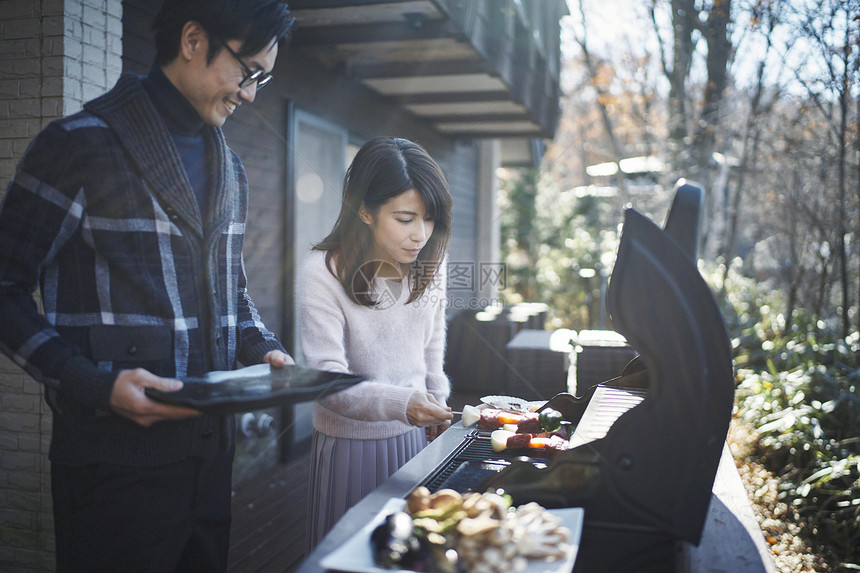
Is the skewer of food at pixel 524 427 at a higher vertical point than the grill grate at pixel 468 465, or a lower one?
higher

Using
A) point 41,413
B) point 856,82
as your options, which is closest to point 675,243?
point 41,413

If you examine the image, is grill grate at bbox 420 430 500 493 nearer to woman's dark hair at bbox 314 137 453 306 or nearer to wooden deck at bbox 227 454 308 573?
woman's dark hair at bbox 314 137 453 306

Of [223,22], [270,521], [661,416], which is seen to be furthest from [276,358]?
[270,521]

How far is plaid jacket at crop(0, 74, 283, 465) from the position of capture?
1.24 meters

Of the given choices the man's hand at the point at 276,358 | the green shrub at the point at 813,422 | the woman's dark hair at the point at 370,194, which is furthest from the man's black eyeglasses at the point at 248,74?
the green shrub at the point at 813,422

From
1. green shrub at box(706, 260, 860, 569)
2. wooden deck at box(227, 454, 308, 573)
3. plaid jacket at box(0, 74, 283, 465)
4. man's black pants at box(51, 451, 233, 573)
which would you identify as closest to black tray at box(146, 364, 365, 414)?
plaid jacket at box(0, 74, 283, 465)

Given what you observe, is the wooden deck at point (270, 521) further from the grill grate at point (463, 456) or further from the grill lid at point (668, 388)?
the grill lid at point (668, 388)

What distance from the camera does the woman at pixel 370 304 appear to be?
1882mm

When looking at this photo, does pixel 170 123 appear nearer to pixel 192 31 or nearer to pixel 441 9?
pixel 192 31

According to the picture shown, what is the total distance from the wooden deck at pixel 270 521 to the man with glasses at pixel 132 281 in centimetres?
175

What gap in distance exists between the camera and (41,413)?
8.41 feet

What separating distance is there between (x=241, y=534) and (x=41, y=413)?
4.32 ft

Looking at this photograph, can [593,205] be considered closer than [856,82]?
No

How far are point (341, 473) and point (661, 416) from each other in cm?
106
